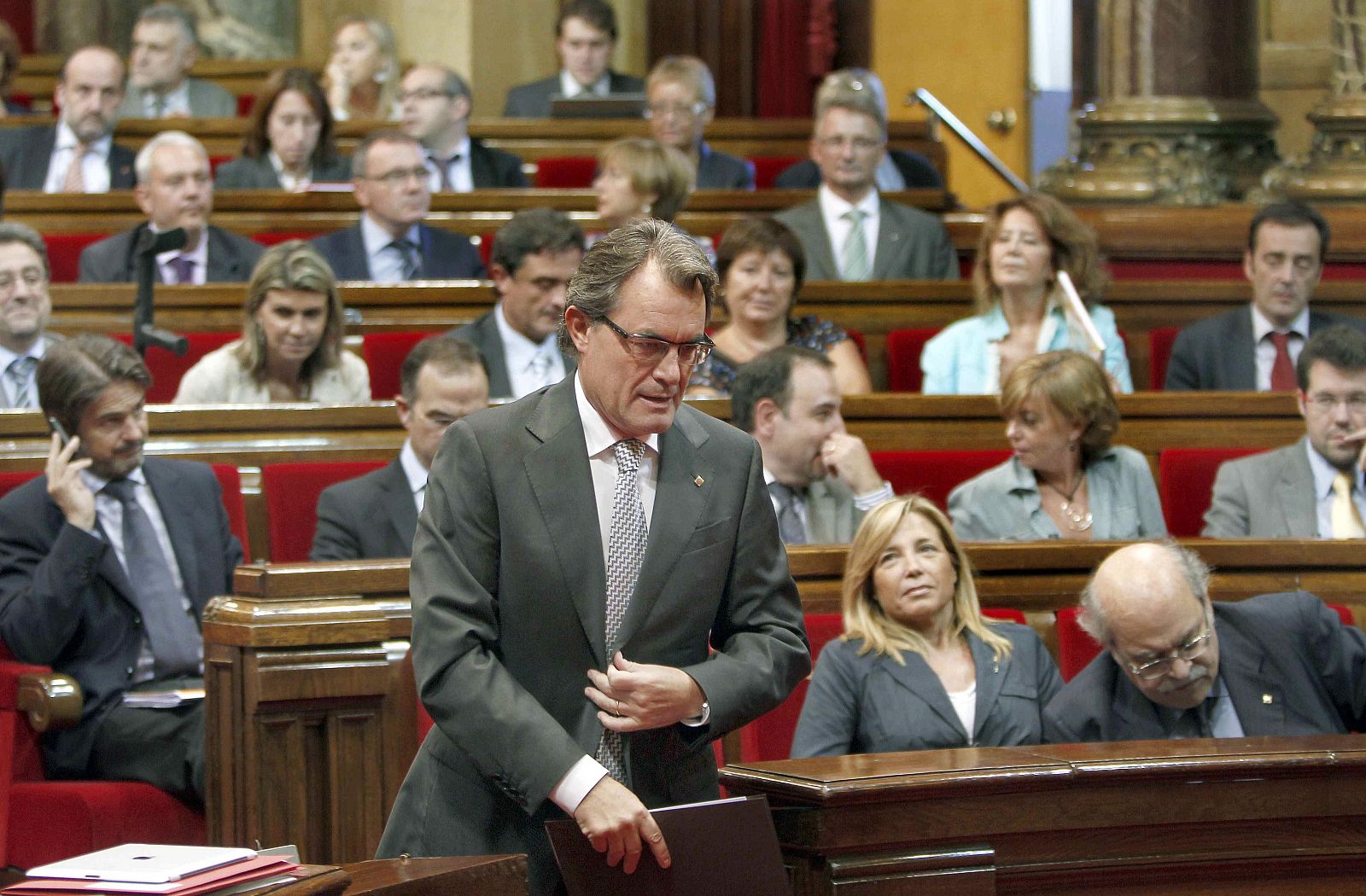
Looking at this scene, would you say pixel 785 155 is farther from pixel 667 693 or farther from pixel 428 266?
pixel 667 693

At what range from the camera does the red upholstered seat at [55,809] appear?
2719mm

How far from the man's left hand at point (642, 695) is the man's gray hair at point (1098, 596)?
0.94 meters

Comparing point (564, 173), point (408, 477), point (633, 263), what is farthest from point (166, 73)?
point (633, 263)

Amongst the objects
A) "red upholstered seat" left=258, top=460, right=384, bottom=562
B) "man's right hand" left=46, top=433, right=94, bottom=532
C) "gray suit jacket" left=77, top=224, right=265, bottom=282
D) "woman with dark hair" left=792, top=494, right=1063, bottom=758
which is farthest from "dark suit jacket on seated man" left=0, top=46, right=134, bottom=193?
"woman with dark hair" left=792, top=494, right=1063, bottom=758

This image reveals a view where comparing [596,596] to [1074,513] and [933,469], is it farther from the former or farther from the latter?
[933,469]

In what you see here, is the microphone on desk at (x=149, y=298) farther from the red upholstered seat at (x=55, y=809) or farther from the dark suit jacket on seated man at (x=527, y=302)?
the red upholstered seat at (x=55, y=809)

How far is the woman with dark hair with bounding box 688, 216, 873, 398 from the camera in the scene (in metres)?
3.92

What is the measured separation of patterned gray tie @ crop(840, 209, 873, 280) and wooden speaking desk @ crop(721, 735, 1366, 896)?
2959 millimetres

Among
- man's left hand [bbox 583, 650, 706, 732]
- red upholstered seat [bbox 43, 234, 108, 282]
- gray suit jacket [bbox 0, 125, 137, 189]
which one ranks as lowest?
man's left hand [bbox 583, 650, 706, 732]

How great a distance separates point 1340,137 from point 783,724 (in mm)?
3482

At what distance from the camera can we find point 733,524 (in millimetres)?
1768

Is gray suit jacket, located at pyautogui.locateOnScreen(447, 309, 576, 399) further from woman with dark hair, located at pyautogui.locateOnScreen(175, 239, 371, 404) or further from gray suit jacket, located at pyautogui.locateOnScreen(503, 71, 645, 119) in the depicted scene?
gray suit jacket, located at pyautogui.locateOnScreen(503, 71, 645, 119)

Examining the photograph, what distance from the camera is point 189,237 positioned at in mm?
4777

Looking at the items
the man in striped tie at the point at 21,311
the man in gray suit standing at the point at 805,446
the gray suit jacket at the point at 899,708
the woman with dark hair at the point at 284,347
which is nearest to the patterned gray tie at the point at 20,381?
the man in striped tie at the point at 21,311
